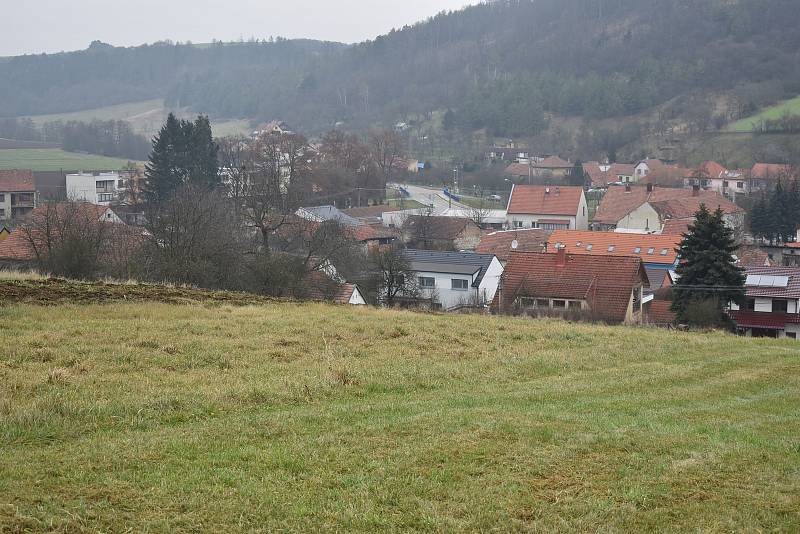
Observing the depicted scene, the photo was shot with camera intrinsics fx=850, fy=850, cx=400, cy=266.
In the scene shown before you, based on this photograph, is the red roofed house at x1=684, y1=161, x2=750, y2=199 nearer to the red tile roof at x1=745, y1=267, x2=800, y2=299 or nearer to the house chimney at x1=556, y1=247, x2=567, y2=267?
the red tile roof at x1=745, y1=267, x2=800, y2=299

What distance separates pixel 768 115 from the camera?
5094 inches

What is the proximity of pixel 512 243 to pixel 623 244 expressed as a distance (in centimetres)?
758

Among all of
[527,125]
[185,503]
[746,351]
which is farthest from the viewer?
[527,125]

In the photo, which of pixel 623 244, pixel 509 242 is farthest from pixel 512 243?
pixel 623 244

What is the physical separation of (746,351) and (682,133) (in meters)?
122

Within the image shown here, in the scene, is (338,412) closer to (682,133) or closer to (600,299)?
(600,299)

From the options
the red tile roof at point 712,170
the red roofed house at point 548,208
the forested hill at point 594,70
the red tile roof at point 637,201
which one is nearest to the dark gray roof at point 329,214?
the red roofed house at point 548,208

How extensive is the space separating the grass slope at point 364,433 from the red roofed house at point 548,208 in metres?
62.0

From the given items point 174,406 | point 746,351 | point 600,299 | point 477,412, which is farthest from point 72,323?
point 600,299

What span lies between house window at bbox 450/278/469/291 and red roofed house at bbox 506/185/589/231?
3274 centimetres

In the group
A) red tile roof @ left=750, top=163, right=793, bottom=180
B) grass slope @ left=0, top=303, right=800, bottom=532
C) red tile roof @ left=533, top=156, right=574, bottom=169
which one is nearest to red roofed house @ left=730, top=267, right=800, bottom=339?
grass slope @ left=0, top=303, right=800, bottom=532

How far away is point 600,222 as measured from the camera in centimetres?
7694

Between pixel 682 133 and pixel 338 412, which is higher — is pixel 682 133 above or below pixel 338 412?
above

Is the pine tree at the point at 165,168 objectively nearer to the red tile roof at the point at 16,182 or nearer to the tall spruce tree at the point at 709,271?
the red tile roof at the point at 16,182
